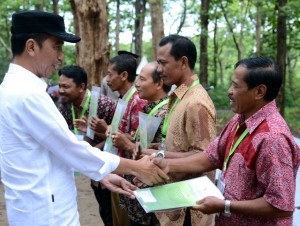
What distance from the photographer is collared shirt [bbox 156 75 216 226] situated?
276 centimetres

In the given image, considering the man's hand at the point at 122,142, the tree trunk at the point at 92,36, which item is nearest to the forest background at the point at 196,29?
the tree trunk at the point at 92,36

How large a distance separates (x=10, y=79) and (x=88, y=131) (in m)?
2.07

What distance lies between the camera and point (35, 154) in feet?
6.81

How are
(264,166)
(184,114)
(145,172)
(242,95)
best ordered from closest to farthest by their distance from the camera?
(264,166) < (242,95) < (145,172) < (184,114)

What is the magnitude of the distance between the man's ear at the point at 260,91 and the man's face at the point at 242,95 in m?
0.02

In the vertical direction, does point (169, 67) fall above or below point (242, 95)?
above

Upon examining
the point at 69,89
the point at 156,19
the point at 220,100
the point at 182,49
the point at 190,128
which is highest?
the point at 156,19

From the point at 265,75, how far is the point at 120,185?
126 centimetres

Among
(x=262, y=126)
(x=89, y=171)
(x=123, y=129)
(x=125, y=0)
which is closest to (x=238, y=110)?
(x=262, y=126)

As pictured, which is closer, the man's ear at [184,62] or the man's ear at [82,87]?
the man's ear at [184,62]

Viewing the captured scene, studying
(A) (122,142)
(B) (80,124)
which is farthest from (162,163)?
(B) (80,124)

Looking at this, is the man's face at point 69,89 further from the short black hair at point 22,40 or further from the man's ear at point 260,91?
the man's ear at point 260,91

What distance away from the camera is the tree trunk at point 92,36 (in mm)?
6395

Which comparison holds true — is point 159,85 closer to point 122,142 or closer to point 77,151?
point 122,142
